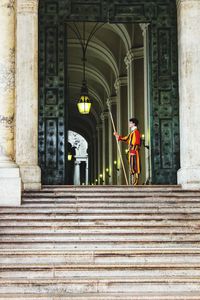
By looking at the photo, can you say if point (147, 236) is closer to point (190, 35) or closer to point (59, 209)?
point (59, 209)

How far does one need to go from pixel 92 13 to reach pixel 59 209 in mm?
5607

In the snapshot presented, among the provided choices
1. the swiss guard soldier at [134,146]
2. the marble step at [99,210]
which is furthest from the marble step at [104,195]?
the swiss guard soldier at [134,146]

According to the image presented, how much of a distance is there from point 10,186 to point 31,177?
1.62 metres

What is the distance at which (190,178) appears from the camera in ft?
48.8

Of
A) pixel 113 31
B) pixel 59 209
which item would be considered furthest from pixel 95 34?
pixel 59 209

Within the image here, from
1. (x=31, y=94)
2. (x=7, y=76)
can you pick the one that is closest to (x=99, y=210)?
(x=7, y=76)

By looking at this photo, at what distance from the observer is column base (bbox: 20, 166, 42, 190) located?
48.3ft

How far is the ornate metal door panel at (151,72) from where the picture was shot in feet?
52.5

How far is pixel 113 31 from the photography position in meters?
27.0

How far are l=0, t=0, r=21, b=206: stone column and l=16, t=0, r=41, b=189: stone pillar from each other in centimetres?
147

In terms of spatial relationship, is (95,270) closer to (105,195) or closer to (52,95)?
(105,195)

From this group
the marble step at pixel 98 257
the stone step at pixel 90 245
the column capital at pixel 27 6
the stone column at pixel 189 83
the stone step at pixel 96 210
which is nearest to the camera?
the marble step at pixel 98 257

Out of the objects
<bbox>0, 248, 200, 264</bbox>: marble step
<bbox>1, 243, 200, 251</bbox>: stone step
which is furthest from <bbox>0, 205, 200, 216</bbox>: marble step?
<bbox>0, 248, 200, 264</bbox>: marble step

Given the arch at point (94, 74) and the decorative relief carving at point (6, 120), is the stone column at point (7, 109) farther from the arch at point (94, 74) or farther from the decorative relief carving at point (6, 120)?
the arch at point (94, 74)
